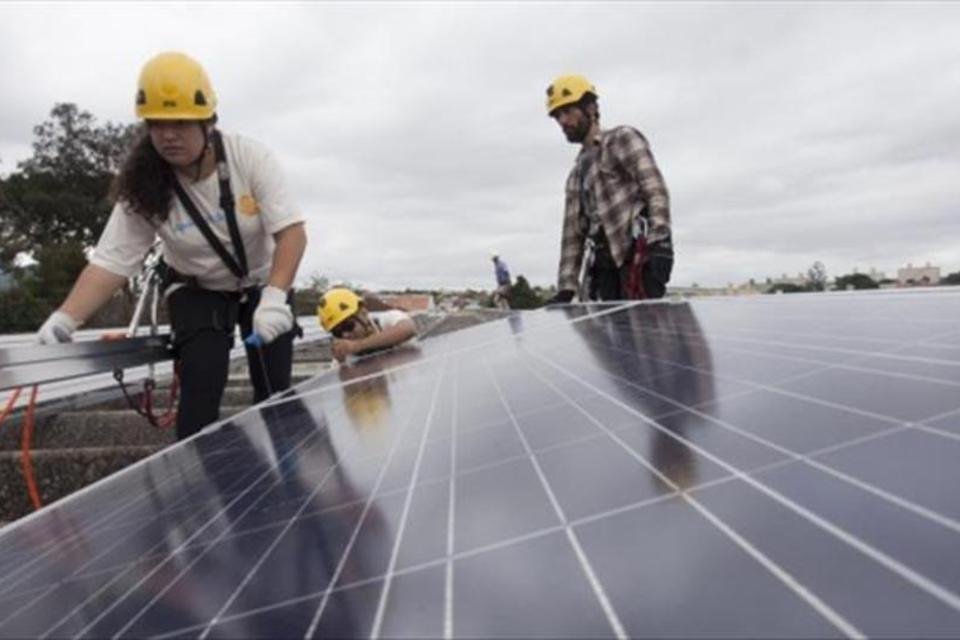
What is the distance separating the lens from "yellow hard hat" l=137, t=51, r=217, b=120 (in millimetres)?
3492

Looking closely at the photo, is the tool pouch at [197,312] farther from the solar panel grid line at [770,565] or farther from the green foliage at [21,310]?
the green foliage at [21,310]

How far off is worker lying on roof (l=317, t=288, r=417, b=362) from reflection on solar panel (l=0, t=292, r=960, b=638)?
12.0ft

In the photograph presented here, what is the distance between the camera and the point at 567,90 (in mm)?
5559

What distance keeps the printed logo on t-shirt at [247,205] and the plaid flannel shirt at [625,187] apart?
2778 millimetres

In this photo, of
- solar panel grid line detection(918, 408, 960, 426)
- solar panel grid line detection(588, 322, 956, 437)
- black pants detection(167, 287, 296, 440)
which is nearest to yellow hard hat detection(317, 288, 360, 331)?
black pants detection(167, 287, 296, 440)

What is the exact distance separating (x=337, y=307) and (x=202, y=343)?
2287 mm

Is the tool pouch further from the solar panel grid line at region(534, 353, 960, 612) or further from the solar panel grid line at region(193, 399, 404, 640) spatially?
the solar panel grid line at region(534, 353, 960, 612)

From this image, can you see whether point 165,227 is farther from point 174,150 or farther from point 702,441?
point 702,441

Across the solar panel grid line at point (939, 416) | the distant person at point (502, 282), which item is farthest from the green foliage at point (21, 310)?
the solar panel grid line at point (939, 416)

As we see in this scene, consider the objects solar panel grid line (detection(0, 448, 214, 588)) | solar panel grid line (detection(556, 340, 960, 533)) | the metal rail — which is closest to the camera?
solar panel grid line (detection(556, 340, 960, 533))

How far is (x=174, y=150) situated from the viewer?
362 cm

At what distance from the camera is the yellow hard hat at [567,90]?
218 inches

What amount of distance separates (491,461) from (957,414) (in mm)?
749

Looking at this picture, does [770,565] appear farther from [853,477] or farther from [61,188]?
[61,188]
